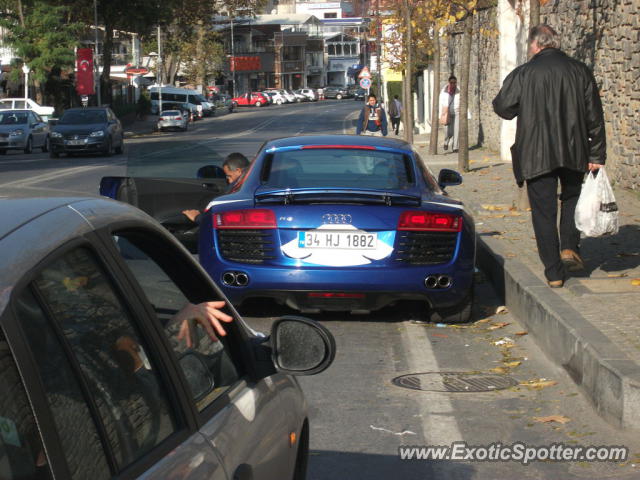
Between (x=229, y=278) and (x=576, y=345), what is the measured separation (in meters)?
2.84

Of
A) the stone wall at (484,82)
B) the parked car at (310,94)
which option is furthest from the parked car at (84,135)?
the parked car at (310,94)

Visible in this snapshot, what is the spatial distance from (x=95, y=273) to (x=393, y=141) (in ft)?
25.3

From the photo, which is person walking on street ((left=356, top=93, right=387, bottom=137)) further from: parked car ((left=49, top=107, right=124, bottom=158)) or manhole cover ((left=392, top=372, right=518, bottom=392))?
manhole cover ((left=392, top=372, right=518, bottom=392))

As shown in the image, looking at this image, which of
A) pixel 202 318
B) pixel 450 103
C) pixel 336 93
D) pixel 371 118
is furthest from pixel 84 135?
pixel 336 93

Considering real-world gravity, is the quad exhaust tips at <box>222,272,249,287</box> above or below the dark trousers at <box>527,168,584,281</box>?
below

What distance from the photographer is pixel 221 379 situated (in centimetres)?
325

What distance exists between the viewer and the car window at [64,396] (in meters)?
2.13

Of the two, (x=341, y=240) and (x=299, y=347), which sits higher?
(x=299, y=347)

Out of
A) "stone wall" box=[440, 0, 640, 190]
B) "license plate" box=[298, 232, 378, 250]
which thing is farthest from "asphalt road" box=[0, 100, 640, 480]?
"stone wall" box=[440, 0, 640, 190]

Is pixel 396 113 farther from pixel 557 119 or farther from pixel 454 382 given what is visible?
pixel 454 382

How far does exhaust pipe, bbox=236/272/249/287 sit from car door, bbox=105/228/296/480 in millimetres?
5059

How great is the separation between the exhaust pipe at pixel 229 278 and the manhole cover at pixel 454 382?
187cm

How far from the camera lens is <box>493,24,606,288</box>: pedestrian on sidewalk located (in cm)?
913

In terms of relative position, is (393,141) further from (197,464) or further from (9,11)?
(9,11)
